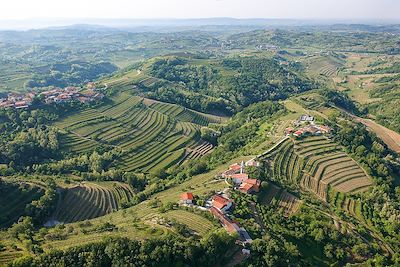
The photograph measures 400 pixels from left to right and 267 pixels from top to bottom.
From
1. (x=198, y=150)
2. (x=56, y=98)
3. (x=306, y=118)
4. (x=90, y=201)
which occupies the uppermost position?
(x=56, y=98)

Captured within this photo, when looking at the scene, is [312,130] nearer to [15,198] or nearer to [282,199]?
[282,199]

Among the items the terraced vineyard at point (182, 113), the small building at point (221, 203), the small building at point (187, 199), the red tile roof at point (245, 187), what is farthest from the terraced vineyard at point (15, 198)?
the terraced vineyard at point (182, 113)

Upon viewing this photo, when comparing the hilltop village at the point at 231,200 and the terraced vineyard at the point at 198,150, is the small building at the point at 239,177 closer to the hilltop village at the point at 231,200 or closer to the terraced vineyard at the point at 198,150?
the hilltop village at the point at 231,200

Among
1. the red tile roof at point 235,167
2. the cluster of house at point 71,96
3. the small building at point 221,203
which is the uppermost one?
the cluster of house at point 71,96

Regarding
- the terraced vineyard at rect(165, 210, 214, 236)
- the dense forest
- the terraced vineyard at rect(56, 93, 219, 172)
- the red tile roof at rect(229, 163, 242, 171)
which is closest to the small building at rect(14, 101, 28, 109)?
the dense forest

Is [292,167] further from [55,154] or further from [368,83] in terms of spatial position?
[368,83]

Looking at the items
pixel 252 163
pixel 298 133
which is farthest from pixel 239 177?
pixel 298 133
